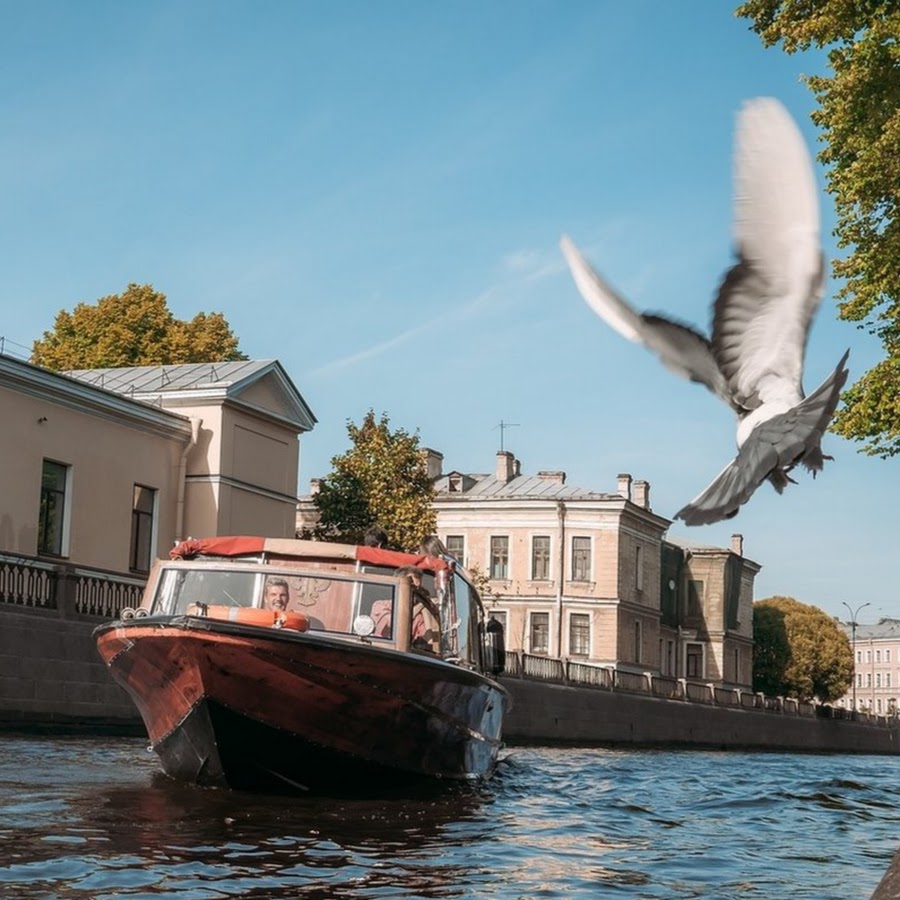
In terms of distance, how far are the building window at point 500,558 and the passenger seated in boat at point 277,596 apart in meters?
54.9

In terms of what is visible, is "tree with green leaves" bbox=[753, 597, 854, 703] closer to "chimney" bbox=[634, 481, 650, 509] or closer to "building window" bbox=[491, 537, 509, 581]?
"chimney" bbox=[634, 481, 650, 509]

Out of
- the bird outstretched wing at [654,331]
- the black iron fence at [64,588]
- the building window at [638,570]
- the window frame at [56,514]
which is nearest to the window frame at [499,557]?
the building window at [638,570]

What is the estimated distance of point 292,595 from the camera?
14641 millimetres

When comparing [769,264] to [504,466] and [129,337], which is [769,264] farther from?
[504,466]

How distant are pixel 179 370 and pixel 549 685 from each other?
1426 centimetres

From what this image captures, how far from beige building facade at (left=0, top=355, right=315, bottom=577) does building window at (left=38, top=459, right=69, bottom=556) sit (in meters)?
0.02

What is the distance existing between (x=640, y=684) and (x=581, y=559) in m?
14.4

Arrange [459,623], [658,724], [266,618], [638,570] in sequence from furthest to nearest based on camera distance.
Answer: [638,570] → [658,724] → [459,623] → [266,618]

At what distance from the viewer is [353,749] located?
13602mm

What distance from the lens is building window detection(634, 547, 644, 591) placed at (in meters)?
71.7

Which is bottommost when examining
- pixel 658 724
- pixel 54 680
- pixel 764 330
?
pixel 658 724

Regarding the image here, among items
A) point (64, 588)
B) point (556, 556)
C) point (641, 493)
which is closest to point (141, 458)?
point (64, 588)

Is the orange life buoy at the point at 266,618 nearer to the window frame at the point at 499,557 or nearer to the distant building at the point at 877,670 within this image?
the window frame at the point at 499,557

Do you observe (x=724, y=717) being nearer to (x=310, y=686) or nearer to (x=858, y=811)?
(x=858, y=811)
